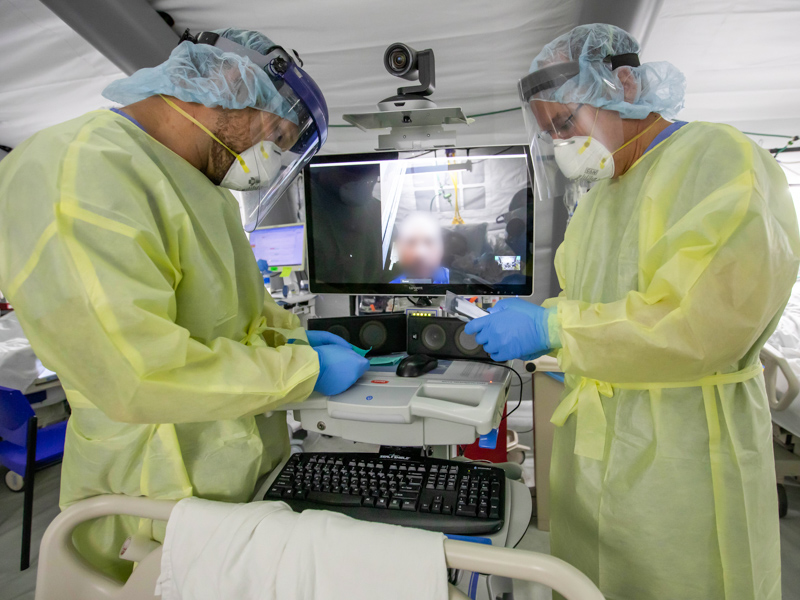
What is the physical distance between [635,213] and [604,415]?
1.35 ft

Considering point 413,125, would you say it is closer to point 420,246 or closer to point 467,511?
point 420,246

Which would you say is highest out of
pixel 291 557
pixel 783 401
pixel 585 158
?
pixel 585 158

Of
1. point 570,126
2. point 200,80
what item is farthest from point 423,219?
point 200,80

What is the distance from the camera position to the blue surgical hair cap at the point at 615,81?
92cm

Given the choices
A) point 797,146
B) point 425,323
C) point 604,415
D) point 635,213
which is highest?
point 797,146

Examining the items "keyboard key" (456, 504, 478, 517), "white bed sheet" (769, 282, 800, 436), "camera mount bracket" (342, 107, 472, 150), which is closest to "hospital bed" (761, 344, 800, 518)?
"white bed sheet" (769, 282, 800, 436)

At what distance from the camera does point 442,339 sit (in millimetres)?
1266

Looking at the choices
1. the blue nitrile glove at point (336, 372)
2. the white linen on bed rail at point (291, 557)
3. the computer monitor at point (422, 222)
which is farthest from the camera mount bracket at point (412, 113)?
the white linen on bed rail at point (291, 557)

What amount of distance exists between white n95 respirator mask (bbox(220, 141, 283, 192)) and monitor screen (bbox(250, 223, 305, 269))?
5.43 feet

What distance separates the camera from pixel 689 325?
0.73m

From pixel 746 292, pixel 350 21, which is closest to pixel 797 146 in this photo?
pixel 350 21

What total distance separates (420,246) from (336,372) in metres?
0.63

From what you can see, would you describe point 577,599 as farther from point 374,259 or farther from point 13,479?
point 13,479

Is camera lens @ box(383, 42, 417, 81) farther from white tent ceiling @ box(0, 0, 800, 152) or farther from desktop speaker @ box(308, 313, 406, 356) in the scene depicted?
desktop speaker @ box(308, 313, 406, 356)
